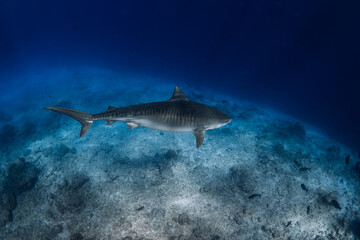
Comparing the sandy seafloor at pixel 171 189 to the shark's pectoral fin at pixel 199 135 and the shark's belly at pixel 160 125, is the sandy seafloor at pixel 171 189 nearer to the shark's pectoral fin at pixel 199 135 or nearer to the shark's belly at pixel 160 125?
the shark's pectoral fin at pixel 199 135

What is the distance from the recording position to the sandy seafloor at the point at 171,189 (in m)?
5.45

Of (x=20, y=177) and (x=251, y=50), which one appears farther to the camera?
(x=251, y=50)

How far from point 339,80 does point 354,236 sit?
296ft

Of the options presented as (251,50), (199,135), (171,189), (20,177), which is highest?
(251,50)

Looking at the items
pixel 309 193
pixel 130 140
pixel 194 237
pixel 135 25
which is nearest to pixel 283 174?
pixel 309 193

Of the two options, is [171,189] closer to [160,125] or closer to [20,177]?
[160,125]

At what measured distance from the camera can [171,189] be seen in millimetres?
6637

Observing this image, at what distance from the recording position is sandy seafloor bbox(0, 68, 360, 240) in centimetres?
545

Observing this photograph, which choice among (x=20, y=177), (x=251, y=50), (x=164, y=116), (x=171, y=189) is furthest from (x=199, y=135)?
(x=251, y=50)

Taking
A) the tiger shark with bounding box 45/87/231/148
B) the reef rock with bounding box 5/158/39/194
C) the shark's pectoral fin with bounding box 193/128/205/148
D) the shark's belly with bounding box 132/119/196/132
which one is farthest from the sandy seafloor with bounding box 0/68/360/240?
the shark's belly with bounding box 132/119/196/132

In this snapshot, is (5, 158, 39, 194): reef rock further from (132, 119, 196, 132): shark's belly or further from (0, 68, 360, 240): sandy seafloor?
(132, 119, 196, 132): shark's belly

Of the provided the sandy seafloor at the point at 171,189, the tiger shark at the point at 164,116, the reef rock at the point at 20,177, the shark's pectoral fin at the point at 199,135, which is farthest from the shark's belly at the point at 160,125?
the reef rock at the point at 20,177

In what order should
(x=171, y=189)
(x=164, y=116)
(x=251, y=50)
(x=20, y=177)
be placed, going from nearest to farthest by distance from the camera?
1. (x=164, y=116)
2. (x=171, y=189)
3. (x=20, y=177)
4. (x=251, y=50)

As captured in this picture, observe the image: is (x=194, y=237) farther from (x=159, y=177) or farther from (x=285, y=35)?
(x=285, y=35)
